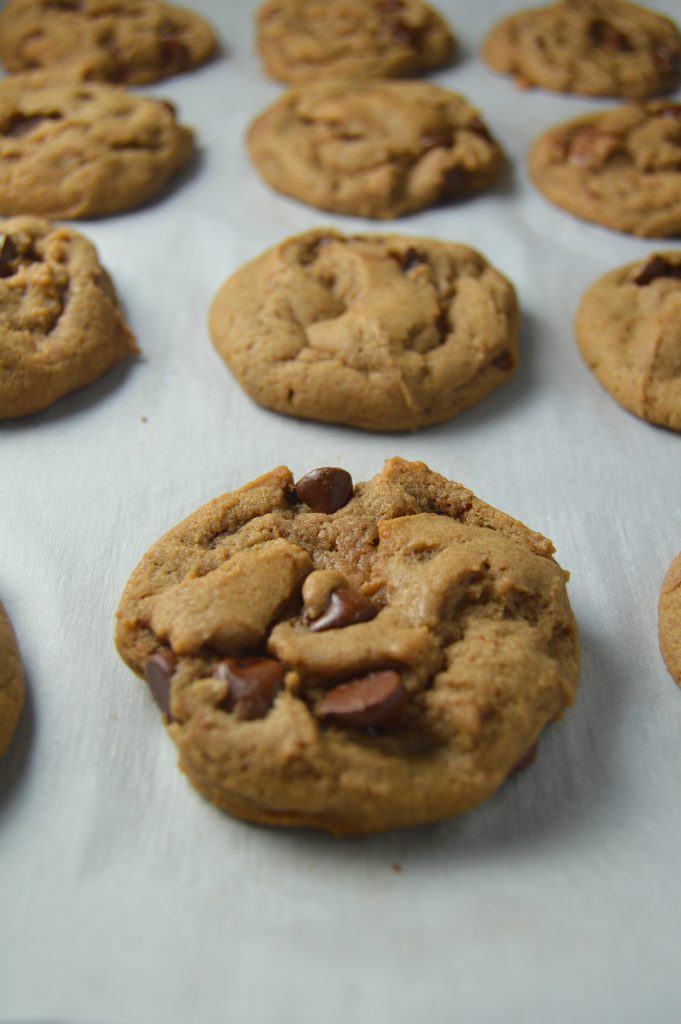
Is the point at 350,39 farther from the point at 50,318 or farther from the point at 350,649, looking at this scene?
the point at 350,649

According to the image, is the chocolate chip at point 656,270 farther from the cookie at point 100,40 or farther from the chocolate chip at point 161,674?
the cookie at point 100,40

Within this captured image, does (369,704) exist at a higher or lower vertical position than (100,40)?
lower

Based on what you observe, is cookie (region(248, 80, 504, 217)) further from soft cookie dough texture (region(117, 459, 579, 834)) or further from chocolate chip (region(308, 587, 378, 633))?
chocolate chip (region(308, 587, 378, 633))

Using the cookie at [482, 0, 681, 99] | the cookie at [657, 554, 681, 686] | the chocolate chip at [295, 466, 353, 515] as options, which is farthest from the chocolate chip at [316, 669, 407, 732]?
the cookie at [482, 0, 681, 99]

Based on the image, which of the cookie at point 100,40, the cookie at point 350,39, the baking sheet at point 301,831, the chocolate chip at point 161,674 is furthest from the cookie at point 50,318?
the cookie at point 350,39

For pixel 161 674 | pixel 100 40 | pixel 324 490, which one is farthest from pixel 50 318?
pixel 100 40
